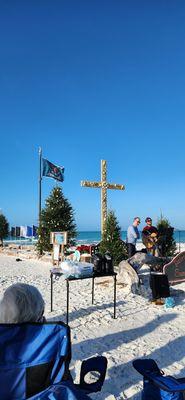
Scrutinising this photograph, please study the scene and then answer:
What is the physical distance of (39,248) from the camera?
17781 millimetres

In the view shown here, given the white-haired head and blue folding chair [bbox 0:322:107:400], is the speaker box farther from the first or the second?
blue folding chair [bbox 0:322:107:400]

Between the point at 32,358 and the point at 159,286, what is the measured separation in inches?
223

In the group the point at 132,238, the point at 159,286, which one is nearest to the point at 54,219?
the point at 132,238

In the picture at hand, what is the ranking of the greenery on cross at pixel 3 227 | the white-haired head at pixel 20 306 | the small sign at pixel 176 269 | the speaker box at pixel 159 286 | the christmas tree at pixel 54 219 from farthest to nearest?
1. the greenery on cross at pixel 3 227
2. the christmas tree at pixel 54 219
3. the small sign at pixel 176 269
4. the speaker box at pixel 159 286
5. the white-haired head at pixel 20 306

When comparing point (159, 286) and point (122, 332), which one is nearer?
point (122, 332)

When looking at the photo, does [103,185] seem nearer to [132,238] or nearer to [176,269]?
[132,238]

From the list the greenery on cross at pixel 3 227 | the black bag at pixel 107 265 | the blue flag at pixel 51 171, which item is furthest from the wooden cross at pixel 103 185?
the greenery on cross at pixel 3 227

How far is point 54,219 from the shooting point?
1753 cm

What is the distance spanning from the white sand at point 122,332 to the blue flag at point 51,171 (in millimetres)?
12452

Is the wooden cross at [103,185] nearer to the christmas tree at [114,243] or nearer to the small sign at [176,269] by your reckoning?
the christmas tree at [114,243]

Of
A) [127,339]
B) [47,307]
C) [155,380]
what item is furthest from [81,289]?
[155,380]

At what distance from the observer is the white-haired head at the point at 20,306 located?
2.57 metres

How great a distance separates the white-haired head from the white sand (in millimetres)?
1552

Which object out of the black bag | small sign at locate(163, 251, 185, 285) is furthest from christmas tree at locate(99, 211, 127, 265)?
the black bag
